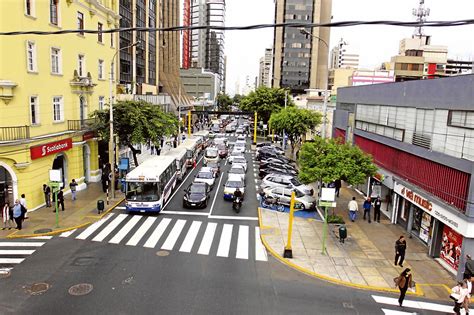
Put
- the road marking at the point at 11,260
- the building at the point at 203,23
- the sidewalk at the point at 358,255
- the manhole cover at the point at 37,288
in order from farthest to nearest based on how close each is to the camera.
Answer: the building at the point at 203,23 → the road marking at the point at 11,260 → the sidewalk at the point at 358,255 → the manhole cover at the point at 37,288

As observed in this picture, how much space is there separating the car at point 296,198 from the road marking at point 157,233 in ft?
25.0

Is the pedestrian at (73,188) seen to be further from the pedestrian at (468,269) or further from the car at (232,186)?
the pedestrian at (468,269)

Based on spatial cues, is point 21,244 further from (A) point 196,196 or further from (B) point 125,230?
(A) point 196,196

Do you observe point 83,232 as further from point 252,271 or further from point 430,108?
point 430,108

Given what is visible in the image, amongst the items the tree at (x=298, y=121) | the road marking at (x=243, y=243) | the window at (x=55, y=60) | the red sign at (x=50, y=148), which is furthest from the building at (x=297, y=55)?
the road marking at (x=243, y=243)

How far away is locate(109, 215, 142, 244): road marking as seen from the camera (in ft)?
62.6

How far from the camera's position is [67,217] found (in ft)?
72.9

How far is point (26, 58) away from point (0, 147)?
209 inches

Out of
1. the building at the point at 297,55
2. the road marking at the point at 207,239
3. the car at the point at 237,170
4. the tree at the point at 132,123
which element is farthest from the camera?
the building at the point at 297,55

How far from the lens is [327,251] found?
1842 cm

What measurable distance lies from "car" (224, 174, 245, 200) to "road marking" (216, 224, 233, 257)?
5532 mm

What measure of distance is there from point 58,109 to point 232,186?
13209mm

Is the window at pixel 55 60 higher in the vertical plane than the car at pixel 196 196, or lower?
higher

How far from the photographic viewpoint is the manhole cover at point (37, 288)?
43.8ft
